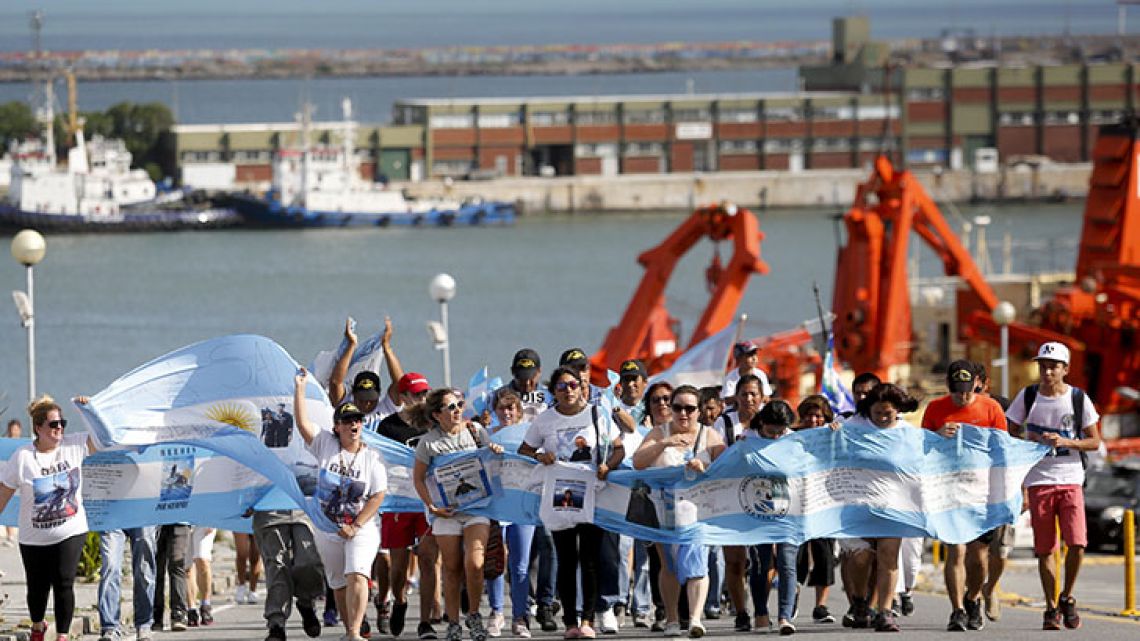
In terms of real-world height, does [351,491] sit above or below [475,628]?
above

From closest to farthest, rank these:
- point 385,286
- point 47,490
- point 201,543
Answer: point 47,490, point 201,543, point 385,286

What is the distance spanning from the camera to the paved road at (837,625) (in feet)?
48.6

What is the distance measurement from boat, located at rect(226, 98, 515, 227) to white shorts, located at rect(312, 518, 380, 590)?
10293 centimetres

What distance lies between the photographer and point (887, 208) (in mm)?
39906

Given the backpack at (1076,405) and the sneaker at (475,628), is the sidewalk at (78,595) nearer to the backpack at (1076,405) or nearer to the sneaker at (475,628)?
the sneaker at (475,628)

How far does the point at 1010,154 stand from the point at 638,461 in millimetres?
125118

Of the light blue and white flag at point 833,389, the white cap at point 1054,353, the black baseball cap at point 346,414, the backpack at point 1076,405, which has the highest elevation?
the white cap at point 1054,353

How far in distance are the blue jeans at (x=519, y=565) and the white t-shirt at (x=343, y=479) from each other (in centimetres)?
137

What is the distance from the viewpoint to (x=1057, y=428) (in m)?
14.9

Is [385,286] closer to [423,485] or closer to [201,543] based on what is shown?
[201,543]

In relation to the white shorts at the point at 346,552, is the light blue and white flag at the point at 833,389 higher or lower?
lower

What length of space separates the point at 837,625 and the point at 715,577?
834mm

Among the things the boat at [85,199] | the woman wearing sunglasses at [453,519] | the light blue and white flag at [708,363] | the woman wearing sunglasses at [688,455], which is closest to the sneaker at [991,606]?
the woman wearing sunglasses at [688,455]

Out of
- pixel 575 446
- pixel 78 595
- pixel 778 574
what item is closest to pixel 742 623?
pixel 778 574
